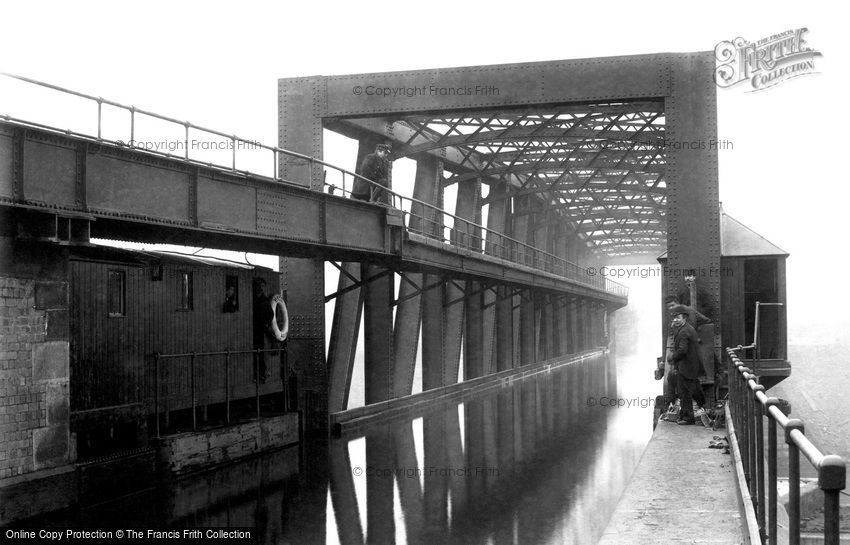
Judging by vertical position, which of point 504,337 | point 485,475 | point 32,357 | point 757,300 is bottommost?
point 485,475

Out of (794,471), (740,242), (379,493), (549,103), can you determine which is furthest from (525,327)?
(794,471)

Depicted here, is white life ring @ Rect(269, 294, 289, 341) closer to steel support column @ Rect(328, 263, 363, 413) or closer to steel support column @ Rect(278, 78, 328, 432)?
steel support column @ Rect(278, 78, 328, 432)

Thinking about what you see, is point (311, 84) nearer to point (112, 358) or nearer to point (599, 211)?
point (112, 358)

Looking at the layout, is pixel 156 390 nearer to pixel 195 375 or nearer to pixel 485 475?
pixel 195 375

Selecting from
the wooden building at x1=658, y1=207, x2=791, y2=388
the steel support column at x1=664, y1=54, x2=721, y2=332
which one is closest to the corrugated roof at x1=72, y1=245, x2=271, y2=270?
the steel support column at x1=664, y1=54, x2=721, y2=332

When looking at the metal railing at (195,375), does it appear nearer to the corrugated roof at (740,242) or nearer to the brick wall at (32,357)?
the brick wall at (32,357)

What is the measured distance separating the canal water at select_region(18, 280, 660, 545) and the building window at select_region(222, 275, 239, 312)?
3159 mm

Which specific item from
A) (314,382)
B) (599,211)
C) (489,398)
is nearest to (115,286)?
(314,382)

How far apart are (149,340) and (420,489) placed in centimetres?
540

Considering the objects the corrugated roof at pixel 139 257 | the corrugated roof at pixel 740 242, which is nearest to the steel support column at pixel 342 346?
the corrugated roof at pixel 139 257

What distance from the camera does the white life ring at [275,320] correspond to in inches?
693

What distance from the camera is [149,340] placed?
1432 centimetres

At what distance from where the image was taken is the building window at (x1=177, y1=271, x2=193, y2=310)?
1530 centimetres

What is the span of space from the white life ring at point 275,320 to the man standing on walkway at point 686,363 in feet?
26.3
